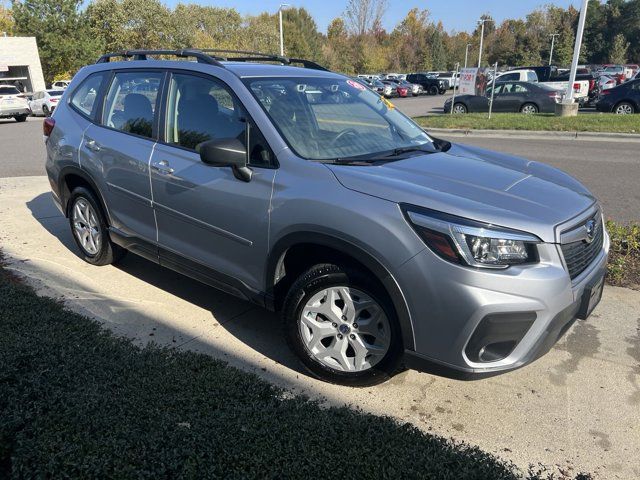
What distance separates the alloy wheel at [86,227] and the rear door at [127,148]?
42 cm

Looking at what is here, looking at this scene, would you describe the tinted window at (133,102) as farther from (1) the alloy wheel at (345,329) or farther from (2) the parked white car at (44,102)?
(2) the parked white car at (44,102)

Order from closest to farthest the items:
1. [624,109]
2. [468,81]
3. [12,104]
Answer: [624,109] < [468,81] < [12,104]

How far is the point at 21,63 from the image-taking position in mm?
38625

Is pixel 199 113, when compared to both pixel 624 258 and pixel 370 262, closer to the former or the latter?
pixel 370 262

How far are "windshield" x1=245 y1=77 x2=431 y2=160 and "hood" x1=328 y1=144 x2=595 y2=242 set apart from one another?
32 centimetres

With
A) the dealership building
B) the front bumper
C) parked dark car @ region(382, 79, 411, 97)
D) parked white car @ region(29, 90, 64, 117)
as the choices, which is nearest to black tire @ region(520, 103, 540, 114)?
the front bumper

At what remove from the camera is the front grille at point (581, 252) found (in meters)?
2.71

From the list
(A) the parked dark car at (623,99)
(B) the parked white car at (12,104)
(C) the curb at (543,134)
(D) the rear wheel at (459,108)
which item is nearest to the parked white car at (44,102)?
(B) the parked white car at (12,104)

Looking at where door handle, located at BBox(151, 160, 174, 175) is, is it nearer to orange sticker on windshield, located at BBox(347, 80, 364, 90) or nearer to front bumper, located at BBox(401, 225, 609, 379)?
orange sticker on windshield, located at BBox(347, 80, 364, 90)

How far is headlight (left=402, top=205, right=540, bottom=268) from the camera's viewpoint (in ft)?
8.33

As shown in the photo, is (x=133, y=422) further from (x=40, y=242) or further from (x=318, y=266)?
(x=40, y=242)

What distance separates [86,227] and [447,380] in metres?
3.60

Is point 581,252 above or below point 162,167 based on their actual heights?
below

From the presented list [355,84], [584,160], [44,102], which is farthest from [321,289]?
[44,102]
